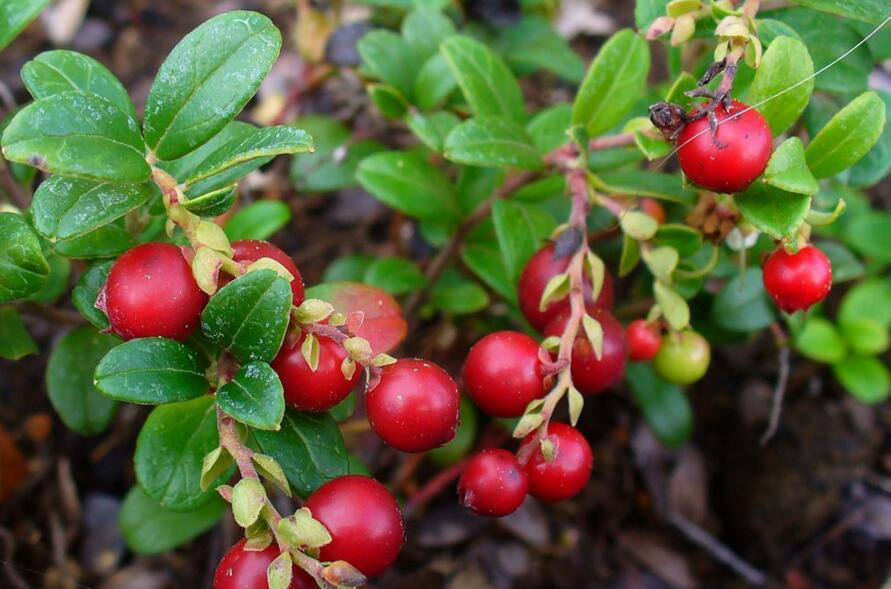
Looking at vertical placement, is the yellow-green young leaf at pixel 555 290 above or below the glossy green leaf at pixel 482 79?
below

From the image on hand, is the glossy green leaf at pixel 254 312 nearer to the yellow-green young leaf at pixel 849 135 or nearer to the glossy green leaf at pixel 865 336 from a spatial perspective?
the yellow-green young leaf at pixel 849 135

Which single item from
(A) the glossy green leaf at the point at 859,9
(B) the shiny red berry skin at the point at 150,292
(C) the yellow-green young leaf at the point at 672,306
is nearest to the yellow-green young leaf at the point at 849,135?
(A) the glossy green leaf at the point at 859,9

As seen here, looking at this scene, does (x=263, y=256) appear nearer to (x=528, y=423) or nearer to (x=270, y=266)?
(x=270, y=266)

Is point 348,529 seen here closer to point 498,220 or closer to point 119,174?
point 119,174

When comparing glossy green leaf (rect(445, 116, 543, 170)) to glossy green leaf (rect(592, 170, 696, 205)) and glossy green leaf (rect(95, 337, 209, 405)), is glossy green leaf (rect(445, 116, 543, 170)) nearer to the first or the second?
glossy green leaf (rect(592, 170, 696, 205))

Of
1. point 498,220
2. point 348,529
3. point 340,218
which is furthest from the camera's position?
point 340,218

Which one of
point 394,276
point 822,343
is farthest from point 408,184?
point 822,343

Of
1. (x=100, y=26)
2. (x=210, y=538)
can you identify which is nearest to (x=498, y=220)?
(x=210, y=538)
